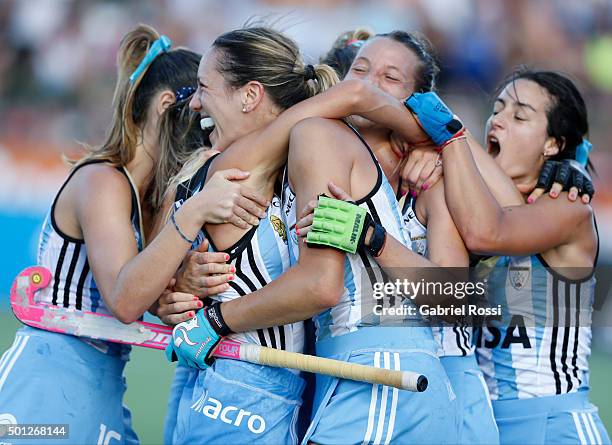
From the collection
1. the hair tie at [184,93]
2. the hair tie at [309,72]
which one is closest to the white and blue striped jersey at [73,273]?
the hair tie at [184,93]

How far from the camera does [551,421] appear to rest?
3553 mm

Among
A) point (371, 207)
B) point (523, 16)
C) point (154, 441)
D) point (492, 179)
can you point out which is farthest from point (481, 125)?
point (371, 207)

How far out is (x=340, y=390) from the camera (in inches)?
119

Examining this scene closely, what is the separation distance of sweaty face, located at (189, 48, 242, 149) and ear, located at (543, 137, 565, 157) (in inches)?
55.9

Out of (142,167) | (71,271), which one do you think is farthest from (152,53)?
(71,271)

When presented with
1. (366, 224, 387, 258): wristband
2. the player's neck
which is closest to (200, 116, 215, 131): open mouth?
the player's neck

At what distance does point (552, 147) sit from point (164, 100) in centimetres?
177

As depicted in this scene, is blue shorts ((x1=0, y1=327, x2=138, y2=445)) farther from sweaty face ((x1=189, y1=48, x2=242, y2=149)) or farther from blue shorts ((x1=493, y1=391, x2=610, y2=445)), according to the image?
blue shorts ((x1=493, y1=391, x2=610, y2=445))

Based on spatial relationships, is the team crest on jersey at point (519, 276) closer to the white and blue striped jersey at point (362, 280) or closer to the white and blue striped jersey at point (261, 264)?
the white and blue striped jersey at point (362, 280)

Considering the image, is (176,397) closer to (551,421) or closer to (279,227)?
(279,227)

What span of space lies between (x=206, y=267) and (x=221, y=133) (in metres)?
0.59

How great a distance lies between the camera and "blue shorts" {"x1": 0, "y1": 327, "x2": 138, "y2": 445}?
11.5ft

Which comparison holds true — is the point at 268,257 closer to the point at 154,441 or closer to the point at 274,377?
the point at 274,377

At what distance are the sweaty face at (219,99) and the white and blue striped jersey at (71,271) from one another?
542 mm
